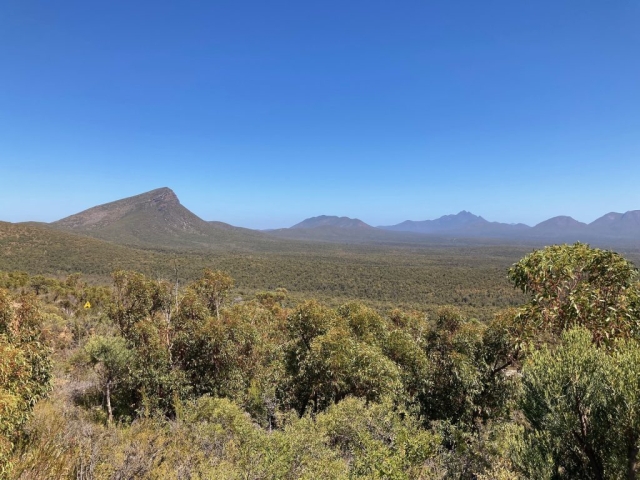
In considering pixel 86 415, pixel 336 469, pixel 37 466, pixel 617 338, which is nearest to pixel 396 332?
pixel 336 469

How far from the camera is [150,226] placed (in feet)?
553

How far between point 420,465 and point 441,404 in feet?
13.4

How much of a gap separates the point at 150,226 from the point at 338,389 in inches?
7099

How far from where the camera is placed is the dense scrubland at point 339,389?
611 cm

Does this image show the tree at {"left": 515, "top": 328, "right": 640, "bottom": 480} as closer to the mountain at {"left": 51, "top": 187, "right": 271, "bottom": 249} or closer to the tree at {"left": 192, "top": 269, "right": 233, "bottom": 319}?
the tree at {"left": 192, "top": 269, "right": 233, "bottom": 319}

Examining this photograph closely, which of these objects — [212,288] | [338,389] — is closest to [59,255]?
[212,288]

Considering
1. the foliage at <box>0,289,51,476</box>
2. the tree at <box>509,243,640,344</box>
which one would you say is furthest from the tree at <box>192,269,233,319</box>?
the tree at <box>509,243,640,344</box>

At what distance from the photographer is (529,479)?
653cm

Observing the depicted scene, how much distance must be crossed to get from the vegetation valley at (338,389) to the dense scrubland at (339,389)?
4 centimetres

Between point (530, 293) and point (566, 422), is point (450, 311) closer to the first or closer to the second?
point (530, 293)

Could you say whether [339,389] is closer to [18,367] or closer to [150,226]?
[18,367]

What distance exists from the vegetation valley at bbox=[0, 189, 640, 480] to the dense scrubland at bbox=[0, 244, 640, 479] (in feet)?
0.15

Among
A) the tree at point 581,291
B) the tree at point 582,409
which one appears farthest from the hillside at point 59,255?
the tree at point 582,409

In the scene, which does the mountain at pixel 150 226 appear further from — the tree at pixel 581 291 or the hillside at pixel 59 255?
the tree at pixel 581 291
